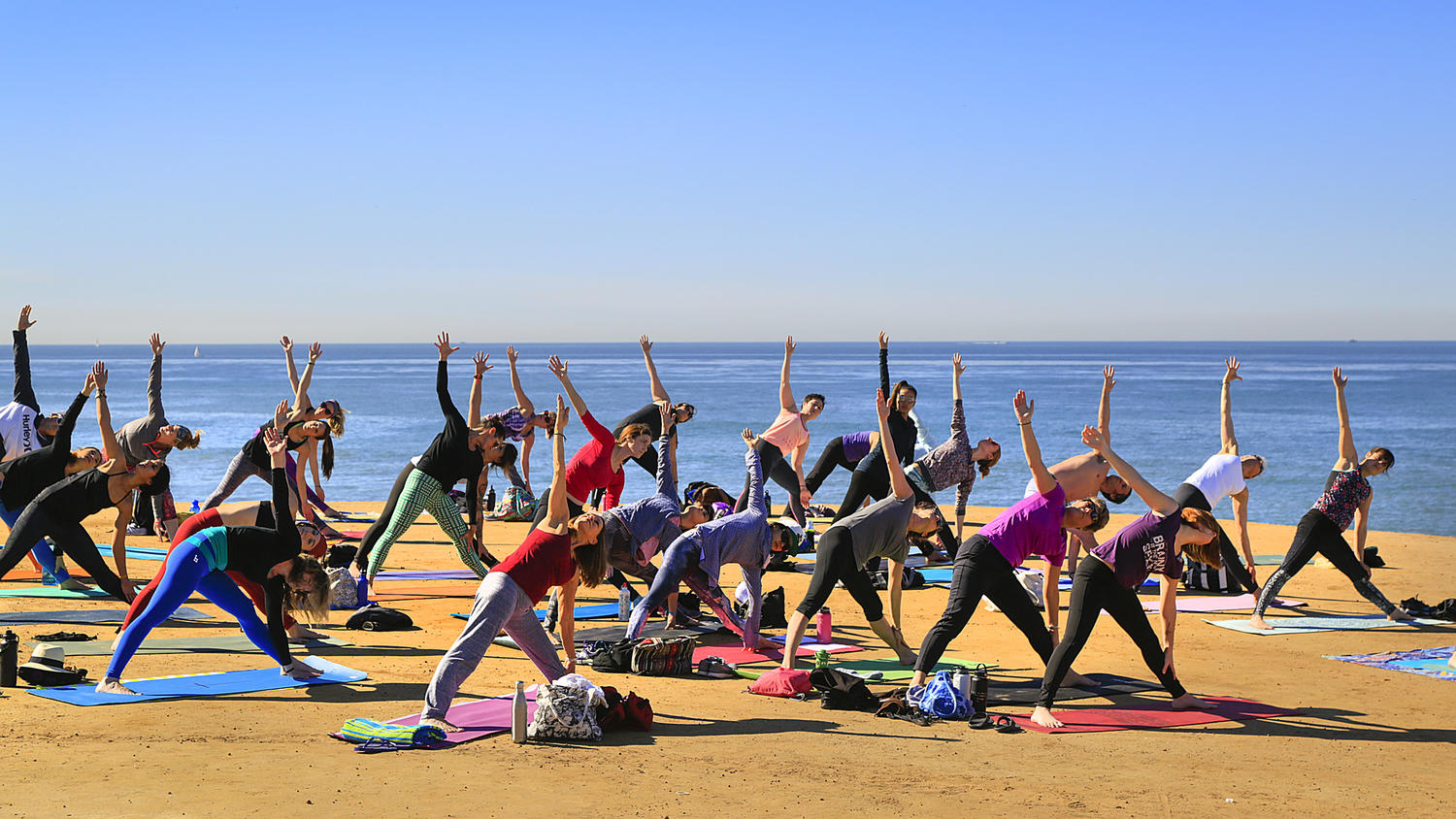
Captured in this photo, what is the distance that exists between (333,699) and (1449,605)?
33.8 feet

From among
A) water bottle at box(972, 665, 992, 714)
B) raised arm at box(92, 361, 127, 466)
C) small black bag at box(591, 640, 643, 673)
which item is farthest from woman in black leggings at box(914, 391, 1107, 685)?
raised arm at box(92, 361, 127, 466)

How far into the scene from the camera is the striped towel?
7496mm

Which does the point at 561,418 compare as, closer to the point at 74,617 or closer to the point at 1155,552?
the point at 1155,552

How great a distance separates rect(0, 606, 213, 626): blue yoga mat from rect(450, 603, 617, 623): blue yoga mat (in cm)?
222

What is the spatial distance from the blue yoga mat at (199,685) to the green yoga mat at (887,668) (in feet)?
11.9

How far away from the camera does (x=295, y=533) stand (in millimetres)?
8945

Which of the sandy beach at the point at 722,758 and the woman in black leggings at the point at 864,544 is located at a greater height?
the woman in black leggings at the point at 864,544

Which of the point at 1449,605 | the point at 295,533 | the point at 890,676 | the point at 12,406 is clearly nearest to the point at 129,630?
the point at 295,533

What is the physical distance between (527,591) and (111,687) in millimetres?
2954

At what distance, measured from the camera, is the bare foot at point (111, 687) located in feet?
28.0

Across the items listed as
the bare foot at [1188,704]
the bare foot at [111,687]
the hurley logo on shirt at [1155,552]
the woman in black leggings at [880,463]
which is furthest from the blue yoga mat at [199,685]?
the woman in black leggings at [880,463]

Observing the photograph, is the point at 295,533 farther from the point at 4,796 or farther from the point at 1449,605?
the point at 1449,605

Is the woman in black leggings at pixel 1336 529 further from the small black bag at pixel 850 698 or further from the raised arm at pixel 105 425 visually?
the raised arm at pixel 105 425

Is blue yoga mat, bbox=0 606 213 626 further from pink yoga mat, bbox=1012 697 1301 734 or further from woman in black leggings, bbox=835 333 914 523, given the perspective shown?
pink yoga mat, bbox=1012 697 1301 734
